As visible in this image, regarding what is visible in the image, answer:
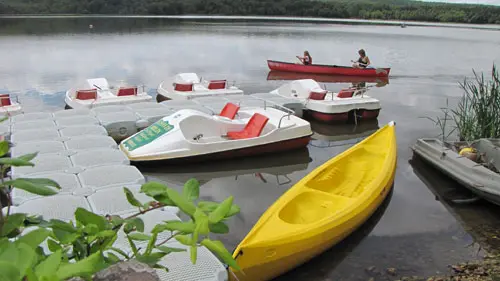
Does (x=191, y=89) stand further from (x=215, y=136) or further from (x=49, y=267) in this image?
(x=49, y=267)

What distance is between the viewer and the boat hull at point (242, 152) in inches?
321

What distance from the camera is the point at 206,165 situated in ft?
28.1

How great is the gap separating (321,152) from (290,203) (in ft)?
15.0

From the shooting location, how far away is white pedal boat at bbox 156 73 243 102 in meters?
12.8

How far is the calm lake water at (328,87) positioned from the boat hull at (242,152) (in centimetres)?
17

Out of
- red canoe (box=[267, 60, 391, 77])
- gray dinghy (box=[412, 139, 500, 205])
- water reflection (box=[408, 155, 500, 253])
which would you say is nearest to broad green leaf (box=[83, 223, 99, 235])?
water reflection (box=[408, 155, 500, 253])

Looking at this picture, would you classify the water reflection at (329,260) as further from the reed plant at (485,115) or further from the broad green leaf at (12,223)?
the broad green leaf at (12,223)

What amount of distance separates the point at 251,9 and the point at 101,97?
2729 inches

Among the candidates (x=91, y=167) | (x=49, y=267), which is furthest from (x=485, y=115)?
(x=49, y=267)

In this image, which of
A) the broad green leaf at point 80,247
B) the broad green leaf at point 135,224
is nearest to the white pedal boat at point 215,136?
the broad green leaf at point 135,224

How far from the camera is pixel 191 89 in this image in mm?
13141

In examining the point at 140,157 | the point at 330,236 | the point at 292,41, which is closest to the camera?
the point at 330,236

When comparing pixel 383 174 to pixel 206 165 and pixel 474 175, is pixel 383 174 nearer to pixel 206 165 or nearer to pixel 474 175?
→ pixel 474 175

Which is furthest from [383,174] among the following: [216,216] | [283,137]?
[216,216]
